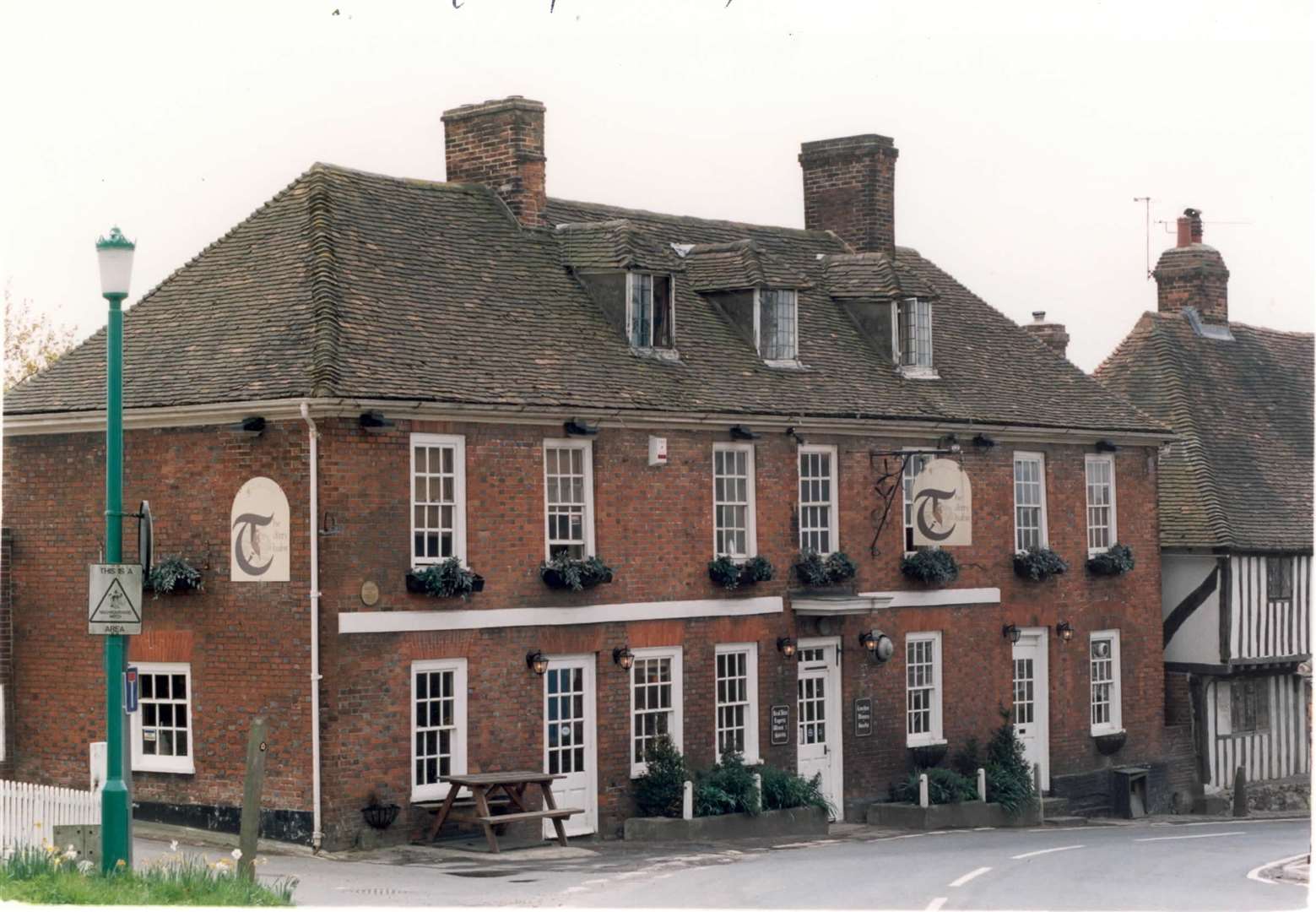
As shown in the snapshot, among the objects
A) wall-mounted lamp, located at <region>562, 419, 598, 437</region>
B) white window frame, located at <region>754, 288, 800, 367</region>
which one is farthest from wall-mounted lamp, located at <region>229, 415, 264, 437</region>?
white window frame, located at <region>754, 288, 800, 367</region>

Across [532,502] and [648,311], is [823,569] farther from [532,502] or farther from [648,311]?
[532,502]

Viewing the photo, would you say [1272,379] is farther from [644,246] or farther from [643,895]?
[643,895]

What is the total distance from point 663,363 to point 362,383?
19.9 feet

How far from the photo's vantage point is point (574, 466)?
2773 cm

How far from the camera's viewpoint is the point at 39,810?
21.8 m

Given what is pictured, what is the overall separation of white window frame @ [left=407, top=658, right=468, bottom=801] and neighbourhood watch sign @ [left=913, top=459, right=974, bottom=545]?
8.41 m

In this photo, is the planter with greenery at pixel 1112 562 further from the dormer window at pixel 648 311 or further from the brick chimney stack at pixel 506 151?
the brick chimney stack at pixel 506 151

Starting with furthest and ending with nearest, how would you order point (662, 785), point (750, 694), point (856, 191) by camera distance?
point (856, 191) → point (750, 694) → point (662, 785)

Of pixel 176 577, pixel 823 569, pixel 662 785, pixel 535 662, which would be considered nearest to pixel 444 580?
pixel 535 662

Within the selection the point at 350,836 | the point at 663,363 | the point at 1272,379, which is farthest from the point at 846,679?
the point at 1272,379

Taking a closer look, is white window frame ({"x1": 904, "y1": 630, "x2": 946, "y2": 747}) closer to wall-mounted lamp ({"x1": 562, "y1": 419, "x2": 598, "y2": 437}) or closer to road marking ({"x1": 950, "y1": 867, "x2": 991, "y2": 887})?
wall-mounted lamp ({"x1": 562, "y1": 419, "x2": 598, "y2": 437})

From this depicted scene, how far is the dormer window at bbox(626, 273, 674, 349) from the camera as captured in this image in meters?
29.8

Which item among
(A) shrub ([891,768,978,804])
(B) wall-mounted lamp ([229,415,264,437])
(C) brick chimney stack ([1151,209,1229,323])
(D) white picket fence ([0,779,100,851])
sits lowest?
(A) shrub ([891,768,978,804])

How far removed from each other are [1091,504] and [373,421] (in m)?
15.3
